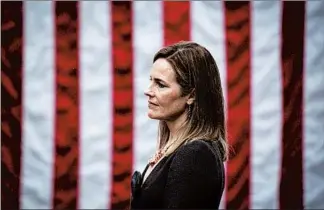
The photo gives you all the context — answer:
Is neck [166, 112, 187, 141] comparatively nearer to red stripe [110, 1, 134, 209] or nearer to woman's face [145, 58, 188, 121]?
woman's face [145, 58, 188, 121]

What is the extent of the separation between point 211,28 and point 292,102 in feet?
1.26

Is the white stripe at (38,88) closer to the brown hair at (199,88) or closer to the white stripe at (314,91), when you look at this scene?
the white stripe at (314,91)

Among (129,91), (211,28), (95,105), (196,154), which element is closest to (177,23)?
(211,28)

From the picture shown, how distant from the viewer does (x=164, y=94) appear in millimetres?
1054

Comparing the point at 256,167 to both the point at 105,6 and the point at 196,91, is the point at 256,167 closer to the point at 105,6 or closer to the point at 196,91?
the point at 105,6

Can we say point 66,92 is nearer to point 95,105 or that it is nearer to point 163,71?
point 95,105

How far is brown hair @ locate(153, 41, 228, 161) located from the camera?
3.34 ft

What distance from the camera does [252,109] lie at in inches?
77.7

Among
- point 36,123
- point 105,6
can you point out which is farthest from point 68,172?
point 105,6

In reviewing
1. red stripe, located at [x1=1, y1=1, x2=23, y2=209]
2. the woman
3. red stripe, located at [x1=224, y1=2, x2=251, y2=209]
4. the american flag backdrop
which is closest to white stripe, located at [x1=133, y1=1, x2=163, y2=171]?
the american flag backdrop

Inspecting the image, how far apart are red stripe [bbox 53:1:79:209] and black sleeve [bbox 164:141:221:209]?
3.57 feet

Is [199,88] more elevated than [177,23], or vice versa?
[177,23]

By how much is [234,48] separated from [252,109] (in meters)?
0.22

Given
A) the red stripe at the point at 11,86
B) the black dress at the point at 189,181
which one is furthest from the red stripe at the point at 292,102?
the black dress at the point at 189,181
